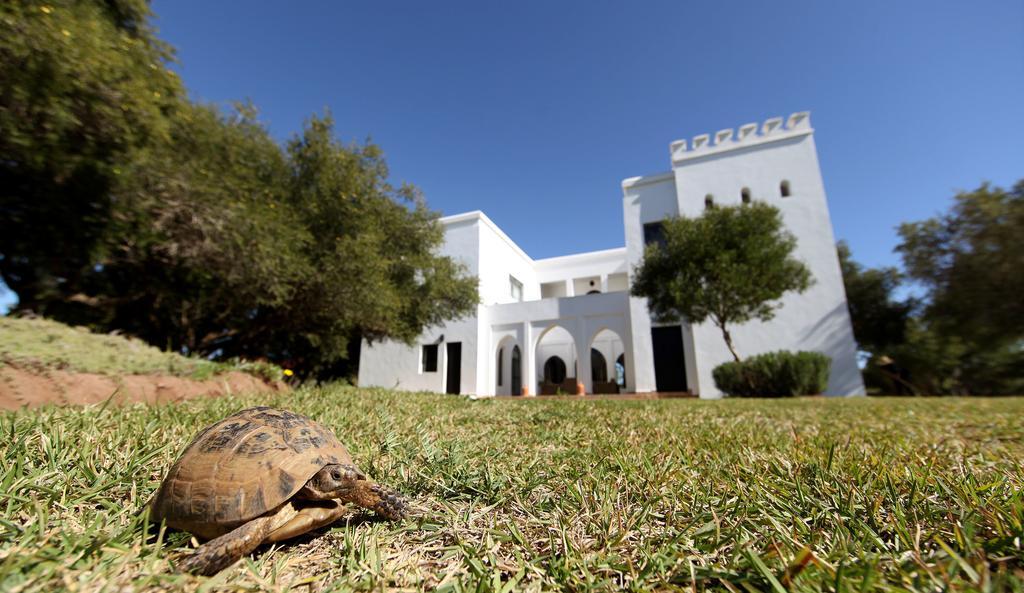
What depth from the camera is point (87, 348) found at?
4.61 m

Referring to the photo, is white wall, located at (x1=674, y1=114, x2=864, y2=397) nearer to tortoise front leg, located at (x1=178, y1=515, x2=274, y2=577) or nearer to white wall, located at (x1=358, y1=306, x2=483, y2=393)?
white wall, located at (x1=358, y1=306, x2=483, y2=393)

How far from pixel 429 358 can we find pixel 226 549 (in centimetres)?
2138

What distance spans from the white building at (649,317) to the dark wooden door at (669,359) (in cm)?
5

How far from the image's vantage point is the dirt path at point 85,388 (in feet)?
11.0

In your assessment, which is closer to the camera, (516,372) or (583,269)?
(516,372)

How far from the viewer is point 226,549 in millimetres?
1232

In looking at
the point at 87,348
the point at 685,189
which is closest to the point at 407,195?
the point at 87,348

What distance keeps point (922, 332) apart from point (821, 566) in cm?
2785

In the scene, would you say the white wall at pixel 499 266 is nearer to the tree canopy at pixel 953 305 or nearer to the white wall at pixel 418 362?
the white wall at pixel 418 362

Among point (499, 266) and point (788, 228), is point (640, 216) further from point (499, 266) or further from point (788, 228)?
point (499, 266)

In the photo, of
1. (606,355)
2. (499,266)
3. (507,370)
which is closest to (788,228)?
(606,355)

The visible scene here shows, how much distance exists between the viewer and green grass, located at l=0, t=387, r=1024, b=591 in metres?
1.09

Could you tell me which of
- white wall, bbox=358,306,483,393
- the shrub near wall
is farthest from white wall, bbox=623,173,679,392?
white wall, bbox=358,306,483,393

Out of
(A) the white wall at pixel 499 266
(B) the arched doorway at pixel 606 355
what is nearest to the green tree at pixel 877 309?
(B) the arched doorway at pixel 606 355
